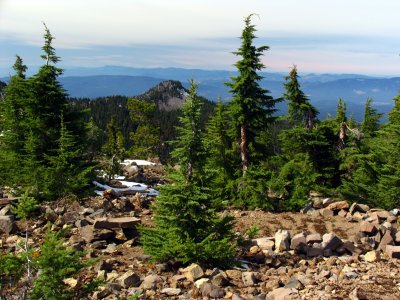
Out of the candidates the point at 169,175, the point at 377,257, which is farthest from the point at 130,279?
the point at 377,257

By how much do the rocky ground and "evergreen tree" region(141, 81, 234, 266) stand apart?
0.43 m

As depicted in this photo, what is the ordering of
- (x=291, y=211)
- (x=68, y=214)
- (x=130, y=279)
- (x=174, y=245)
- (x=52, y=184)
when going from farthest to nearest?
(x=291, y=211) → (x=52, y=184) → (x=68, y=214) → (x=174, y=245) → (x=130, y=279)

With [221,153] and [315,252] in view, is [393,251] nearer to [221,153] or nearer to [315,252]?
[315,252]

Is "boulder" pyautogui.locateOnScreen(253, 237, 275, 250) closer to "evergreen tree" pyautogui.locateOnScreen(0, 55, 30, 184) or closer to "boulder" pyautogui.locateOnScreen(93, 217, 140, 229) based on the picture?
"boulder" pyautogui.locateOnScreen(93, 217, 140, 229)

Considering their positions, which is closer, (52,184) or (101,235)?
(101,235)

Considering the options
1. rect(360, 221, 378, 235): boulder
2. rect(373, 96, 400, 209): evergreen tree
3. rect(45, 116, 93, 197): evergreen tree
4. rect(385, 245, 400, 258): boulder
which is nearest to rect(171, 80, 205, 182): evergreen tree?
rect(385, 245, 400, 258): boulder

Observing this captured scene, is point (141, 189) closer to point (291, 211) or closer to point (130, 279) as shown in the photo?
point (291, 211)

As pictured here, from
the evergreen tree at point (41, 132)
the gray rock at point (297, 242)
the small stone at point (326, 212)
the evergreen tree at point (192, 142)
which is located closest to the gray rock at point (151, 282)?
the evergreen tree at point (192, 142)

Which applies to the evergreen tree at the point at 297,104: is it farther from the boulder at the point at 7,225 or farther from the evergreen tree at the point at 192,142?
the boulder at the point at 7,225

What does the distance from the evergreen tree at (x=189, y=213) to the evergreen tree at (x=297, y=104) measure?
17.2 meters

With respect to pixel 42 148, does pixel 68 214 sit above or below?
below

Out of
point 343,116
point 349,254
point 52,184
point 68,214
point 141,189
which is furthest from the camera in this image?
point 343,116

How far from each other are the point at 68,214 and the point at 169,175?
233 inches

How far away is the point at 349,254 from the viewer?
12133mm
